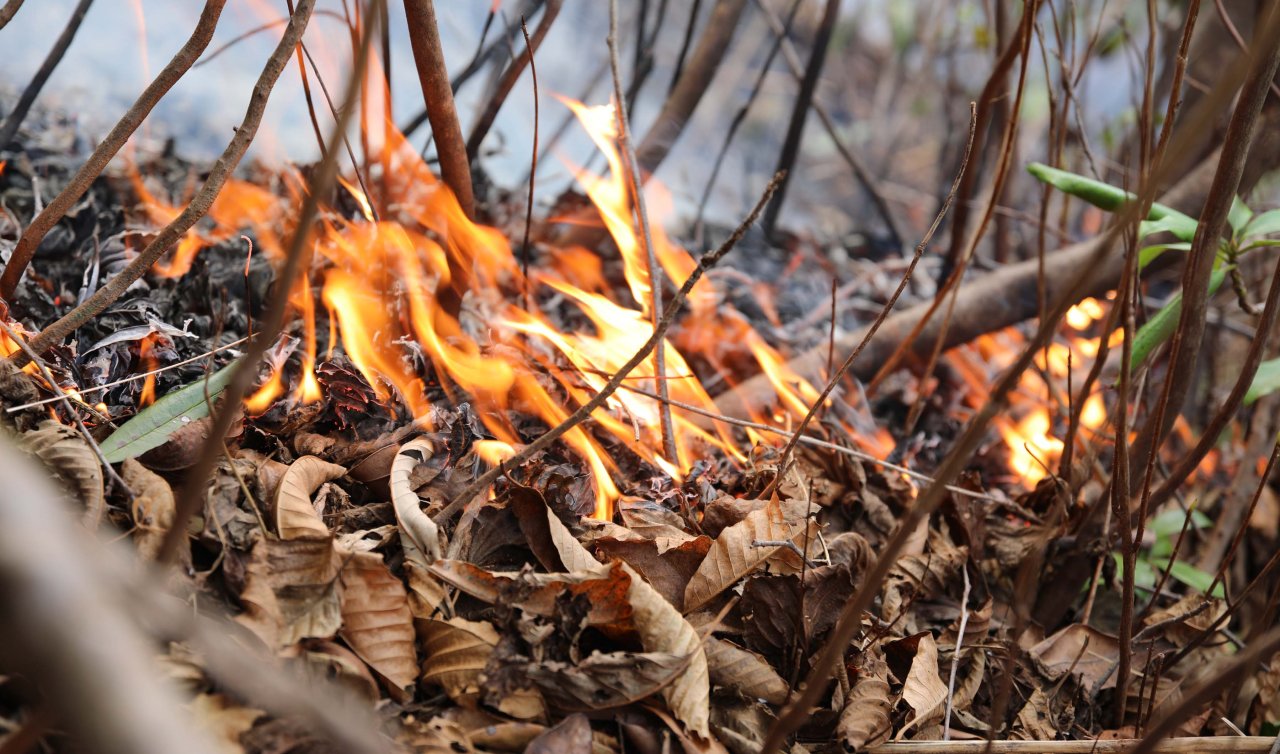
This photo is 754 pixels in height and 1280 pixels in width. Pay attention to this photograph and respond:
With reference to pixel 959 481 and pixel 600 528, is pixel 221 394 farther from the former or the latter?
pixel 959 481

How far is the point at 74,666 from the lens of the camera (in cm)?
49

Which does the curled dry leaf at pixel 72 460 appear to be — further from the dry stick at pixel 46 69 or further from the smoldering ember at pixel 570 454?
the dry stick at pixel 46 69

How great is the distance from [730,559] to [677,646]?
0.20m

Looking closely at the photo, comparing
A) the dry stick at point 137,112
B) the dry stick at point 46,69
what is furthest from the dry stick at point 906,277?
the dry stick at point 46,69

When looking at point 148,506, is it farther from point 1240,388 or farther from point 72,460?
point 1240,388

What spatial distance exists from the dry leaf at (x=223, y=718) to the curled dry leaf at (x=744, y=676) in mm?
543

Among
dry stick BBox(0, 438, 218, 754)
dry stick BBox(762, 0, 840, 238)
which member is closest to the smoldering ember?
dry stick BBox(0, 438, 218, 754)

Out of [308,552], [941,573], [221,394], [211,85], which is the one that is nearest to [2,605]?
[308,552]

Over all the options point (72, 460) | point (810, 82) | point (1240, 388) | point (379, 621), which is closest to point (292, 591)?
point (379, 621)

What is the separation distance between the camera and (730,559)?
122 cm

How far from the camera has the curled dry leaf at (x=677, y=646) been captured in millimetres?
1023

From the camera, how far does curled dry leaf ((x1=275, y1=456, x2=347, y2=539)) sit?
107cm

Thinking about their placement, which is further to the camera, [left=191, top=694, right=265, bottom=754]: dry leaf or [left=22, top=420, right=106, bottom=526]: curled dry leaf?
[left=22, top=420, right=106, bottom=526]: curled dry leaf

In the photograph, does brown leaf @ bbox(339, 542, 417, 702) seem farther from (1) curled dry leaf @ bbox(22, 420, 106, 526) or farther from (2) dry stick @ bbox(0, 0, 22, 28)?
(2) dry stick @ bbox(0, 0, 22, 28)
